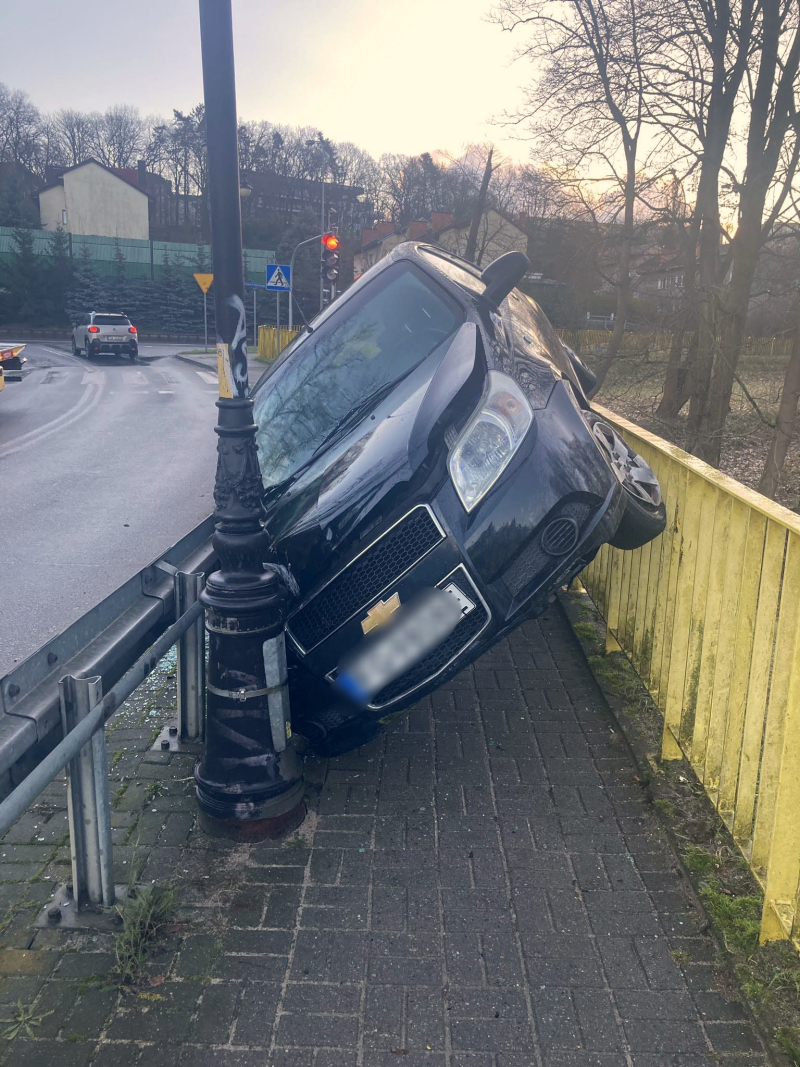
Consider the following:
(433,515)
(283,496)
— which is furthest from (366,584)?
(283,496)

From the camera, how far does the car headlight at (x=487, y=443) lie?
331 centimetres

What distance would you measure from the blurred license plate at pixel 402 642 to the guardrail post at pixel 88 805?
1023 mm

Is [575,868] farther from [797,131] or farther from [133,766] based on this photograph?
[797,131]

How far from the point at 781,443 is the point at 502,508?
8.33 meters

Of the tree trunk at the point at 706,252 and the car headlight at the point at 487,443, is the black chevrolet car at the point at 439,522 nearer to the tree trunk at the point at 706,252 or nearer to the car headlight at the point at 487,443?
the car headlight at the point at 487,443

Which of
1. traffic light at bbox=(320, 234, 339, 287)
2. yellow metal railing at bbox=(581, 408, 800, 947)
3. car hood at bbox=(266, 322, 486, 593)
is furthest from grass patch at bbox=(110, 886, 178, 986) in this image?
traffic light at bbox=(320, 234, 339, 287)

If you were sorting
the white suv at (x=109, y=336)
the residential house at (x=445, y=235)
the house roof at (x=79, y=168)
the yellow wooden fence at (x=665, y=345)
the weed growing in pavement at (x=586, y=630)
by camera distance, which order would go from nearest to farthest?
the weed growing in pavement at (x=586, y=630)
the yellow wooden fence at (x=665, y=345)
the white suv at (x=109, y=336)
the residential house at (x=445, y=235)
the house roof at (x=79, y=168)

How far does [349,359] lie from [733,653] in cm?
245

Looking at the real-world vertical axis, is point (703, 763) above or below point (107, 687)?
below

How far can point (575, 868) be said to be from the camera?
10.4ft

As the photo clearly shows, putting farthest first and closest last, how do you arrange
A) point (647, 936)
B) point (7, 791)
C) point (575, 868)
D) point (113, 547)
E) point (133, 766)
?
1. point (113, 547)
2. point (133, 766)
3. point (575, 868)
4. point (647, 936)
5. point (7, 791)

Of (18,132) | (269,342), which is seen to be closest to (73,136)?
(18,132)

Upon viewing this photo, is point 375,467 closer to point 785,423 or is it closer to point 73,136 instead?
point 785,423

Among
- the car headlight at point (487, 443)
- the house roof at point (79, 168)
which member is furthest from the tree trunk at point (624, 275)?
the house roof at point (79, 168)
